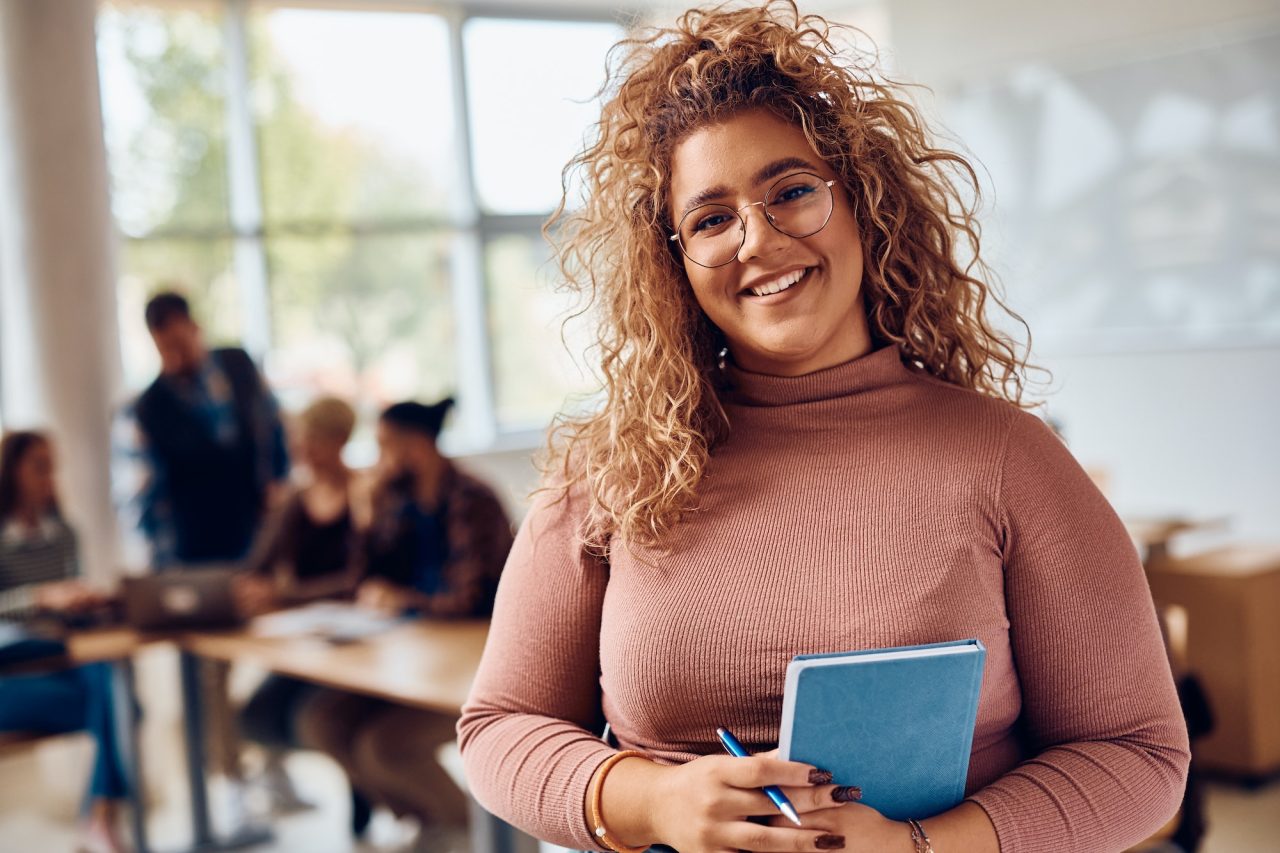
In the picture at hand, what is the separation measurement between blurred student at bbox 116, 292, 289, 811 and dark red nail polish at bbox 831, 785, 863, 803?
13.4ft

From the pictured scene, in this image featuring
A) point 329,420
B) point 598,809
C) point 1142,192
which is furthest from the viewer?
point 1142,192

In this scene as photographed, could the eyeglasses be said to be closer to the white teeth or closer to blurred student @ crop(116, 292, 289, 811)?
the white teeth

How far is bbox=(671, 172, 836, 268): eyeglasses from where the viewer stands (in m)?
1.33

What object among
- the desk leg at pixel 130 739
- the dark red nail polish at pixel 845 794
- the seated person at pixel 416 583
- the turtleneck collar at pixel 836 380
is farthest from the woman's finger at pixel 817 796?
the desk leg at pixel 130 739

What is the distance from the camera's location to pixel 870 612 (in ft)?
4.04

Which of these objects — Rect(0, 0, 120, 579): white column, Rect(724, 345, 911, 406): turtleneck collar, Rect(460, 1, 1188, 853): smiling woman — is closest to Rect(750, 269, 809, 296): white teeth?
Rect(460, 1, 1188, 853): smiling woman

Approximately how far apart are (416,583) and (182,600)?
0.71m

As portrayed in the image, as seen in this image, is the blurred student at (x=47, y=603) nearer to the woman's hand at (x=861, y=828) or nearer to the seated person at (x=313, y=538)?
the seated person at (x=313, y=538)

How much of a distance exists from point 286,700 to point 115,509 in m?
1.84

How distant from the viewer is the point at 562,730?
1354 mm

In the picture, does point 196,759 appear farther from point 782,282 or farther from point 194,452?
point 782,282

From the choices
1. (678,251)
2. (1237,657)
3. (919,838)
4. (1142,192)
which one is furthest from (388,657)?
(1142,192)

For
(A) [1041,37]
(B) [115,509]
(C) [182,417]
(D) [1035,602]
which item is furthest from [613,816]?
(A) [1041,37]

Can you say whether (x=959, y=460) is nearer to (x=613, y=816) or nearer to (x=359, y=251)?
(x=613, y=816)
